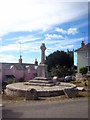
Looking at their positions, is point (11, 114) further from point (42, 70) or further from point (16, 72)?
point (16, 72)

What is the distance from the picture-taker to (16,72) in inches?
1715

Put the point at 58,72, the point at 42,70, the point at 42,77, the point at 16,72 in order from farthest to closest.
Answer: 1. the point at 16,72
2. the point at 58,72
3. the point at 42,70
4. the point at 42,77

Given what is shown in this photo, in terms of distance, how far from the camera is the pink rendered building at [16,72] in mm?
40625

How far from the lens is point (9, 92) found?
13648 mm

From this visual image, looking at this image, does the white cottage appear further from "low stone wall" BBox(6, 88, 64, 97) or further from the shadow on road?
the shadow on road

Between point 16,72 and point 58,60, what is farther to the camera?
point 58,60

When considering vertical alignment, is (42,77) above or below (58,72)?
below

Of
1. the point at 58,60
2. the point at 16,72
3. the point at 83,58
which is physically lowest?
the point at 16,72

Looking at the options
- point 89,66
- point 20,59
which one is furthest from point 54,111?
point 20,59

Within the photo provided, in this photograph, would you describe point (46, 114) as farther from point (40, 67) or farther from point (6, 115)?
point (40, 67)

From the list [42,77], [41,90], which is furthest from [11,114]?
[42,77]

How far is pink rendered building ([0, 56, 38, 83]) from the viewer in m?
40.6

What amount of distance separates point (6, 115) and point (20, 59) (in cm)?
4062

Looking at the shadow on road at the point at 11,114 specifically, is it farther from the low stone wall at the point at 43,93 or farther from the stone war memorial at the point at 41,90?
the low stone wall at the point at 43,93
